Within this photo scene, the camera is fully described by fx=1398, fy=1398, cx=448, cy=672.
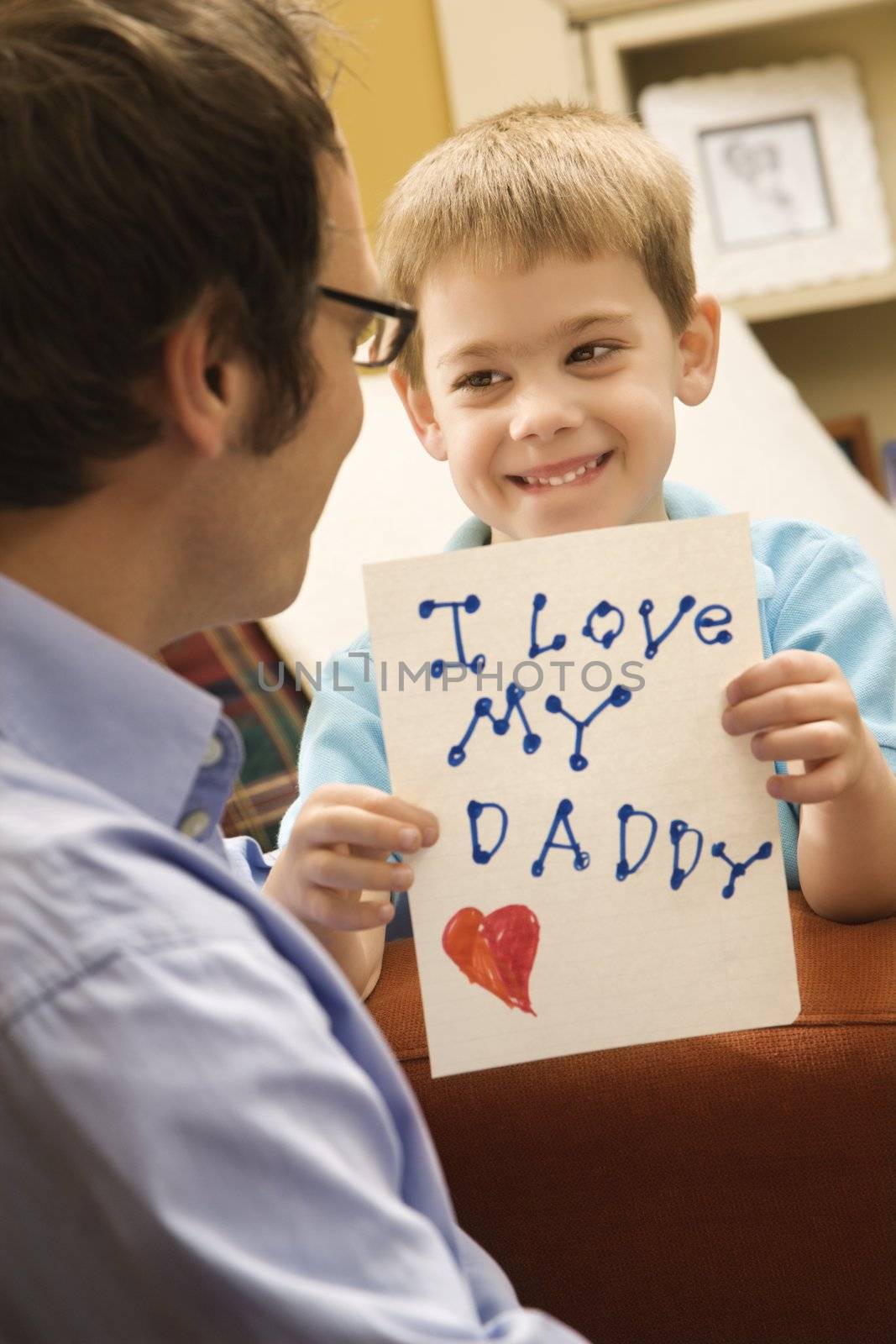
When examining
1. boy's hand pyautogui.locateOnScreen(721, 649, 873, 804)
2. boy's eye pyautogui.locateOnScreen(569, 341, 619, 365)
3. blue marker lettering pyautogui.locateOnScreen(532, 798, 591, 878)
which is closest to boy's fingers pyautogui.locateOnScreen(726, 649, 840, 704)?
boy's hand pyautogui.locateOnScreen(721, 649, 873, 804)

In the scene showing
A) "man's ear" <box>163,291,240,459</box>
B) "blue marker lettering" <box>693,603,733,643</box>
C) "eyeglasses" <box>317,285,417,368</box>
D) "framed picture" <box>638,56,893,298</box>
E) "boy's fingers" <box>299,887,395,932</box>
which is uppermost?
"framed picture" <box>638,56,893,298</box>

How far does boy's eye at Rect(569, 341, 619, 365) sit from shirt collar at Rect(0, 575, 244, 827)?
0.49m

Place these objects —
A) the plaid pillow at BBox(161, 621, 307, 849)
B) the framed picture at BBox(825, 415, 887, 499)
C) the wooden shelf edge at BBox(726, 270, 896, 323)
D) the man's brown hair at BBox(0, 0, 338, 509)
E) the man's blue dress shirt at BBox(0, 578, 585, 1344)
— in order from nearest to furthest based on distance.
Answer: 1. the man's blue dress shirt at BBox(0, 578, 585, 1344)
2. the man's brown hair at BBox(0, 0, 338, 509)
3. the plaid pillow at BBox(161, 621, 307, 849)
4. the wooden shelf edge at BBox(726, 270, 896, 323)
5. the framed picture at BBox(825, 415, 887, 499)

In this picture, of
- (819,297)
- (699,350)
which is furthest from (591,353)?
(819,297)

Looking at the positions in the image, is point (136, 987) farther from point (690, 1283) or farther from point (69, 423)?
point (690, 1283)

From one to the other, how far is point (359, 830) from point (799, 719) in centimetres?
24

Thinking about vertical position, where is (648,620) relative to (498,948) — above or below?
above

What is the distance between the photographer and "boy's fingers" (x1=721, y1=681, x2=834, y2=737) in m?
0.73

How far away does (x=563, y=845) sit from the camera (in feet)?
2.41

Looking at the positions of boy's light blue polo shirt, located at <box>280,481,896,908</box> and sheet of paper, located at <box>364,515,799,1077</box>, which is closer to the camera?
sheet of paper, located at <box>364,515,799,1077</box>

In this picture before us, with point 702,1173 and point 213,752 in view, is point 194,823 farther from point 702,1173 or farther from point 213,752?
point 702,1173

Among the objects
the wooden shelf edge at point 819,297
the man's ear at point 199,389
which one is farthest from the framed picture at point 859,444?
the man's ear at point 199,389

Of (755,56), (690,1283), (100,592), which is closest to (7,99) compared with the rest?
(100,592)

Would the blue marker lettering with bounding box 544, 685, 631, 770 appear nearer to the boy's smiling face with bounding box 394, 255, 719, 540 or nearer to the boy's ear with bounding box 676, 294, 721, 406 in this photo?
the boy's smiling face with bounding box 394, 255, 719, 540
